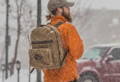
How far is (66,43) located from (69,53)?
0.11m

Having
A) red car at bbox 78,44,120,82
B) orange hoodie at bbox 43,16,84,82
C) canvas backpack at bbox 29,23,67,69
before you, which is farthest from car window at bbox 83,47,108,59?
orange hoodie at bbox 43,16,84,82

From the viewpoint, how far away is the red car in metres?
16.2

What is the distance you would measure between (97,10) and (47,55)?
106 meters

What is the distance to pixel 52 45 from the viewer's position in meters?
5.54

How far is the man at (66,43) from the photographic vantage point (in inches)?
213

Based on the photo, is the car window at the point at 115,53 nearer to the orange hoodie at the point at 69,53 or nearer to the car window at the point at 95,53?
the car window at the point at 95,53

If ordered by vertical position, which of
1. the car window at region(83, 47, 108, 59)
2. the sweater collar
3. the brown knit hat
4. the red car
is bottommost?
the red car

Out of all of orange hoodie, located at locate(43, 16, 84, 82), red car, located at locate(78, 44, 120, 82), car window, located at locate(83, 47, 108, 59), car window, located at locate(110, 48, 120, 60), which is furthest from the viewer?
car window, located at locate(83, 47, 108, 59)

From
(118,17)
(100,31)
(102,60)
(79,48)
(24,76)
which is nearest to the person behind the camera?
(79,48)

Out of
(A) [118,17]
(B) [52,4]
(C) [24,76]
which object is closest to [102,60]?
(C) [24,76]

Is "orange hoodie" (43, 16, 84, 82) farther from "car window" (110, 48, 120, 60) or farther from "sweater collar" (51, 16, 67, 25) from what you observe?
"car window" (110, 48, 120, 60)

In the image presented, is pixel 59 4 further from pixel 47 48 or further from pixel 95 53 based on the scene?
pixel 95 53

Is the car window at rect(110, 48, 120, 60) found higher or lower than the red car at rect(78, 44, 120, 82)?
higher

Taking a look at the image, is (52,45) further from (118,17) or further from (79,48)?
(118,17)
